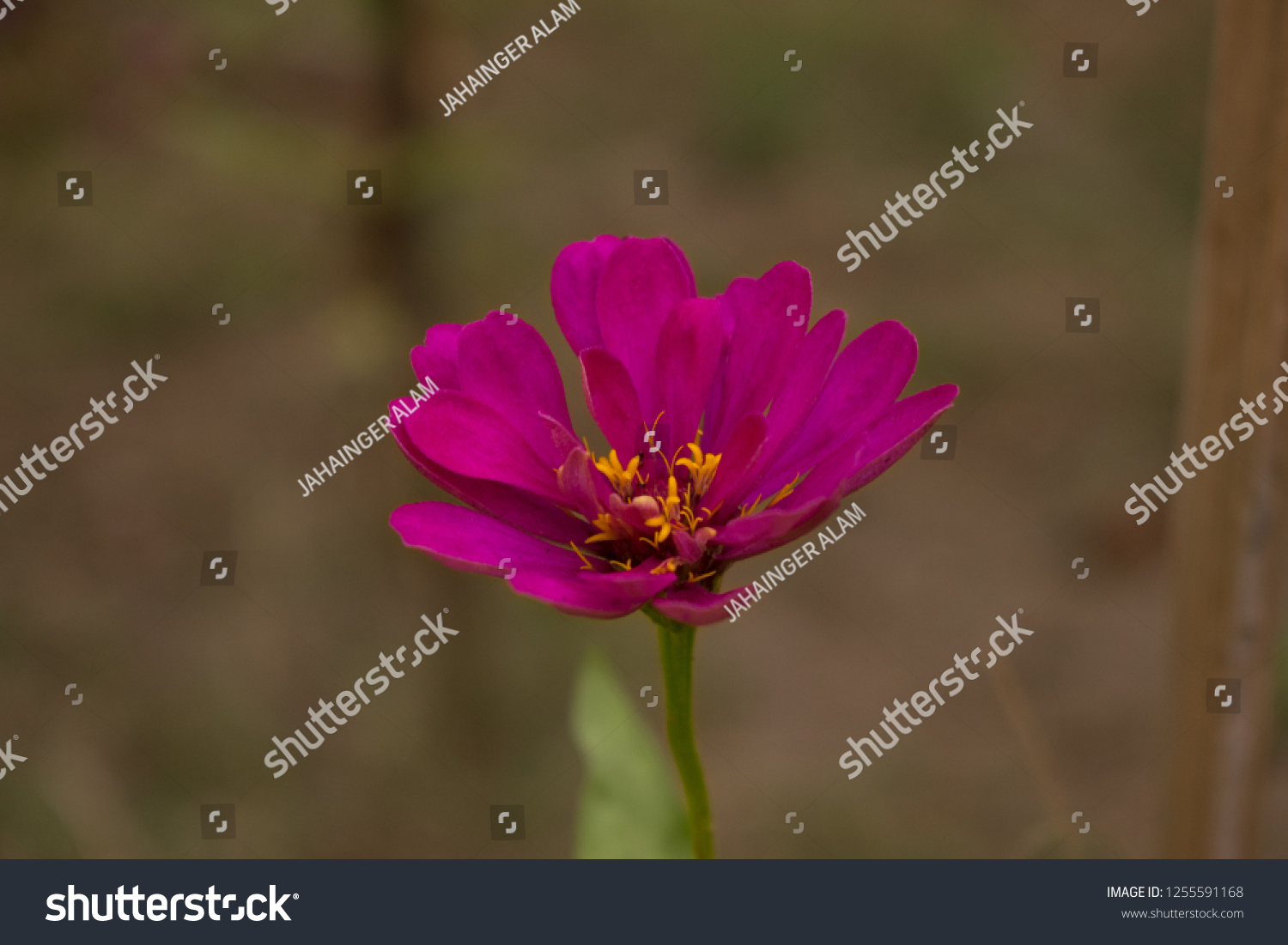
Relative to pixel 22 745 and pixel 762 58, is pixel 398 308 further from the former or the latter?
pixel 762 58

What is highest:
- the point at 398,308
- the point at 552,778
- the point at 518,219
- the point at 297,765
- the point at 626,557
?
the point at 518,219

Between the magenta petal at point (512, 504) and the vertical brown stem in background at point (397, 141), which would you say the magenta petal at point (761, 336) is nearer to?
the magenta petal at point (512, 504)

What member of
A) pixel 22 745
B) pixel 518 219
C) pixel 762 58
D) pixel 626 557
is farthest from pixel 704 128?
pixel 626 557

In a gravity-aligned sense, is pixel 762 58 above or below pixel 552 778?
above

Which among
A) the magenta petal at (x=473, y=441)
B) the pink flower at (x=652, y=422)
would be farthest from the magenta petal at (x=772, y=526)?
the magenta petal at (x=473, y=441)

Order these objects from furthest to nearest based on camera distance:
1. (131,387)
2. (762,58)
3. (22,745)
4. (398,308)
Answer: (762,58), (131,387), (22,745), (398,308)

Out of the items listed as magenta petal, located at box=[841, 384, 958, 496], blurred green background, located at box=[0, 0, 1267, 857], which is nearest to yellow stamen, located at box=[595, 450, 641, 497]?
magenta petal, located at box=[841, 384, 958, 496]
